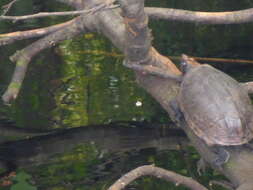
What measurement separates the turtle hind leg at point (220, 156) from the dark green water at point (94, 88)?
0.96m

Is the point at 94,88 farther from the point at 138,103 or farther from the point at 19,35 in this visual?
the point at 19,35

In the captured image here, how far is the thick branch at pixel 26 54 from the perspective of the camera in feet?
8.89

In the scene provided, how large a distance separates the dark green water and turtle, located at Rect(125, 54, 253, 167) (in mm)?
803

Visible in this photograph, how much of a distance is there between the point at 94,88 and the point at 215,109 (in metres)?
1.97

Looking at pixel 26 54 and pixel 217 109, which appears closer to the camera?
pixel 217 109

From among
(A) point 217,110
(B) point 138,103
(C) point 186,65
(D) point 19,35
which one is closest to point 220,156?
(A) point 217,110

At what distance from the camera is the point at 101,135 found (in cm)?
389

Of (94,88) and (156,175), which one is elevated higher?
(156,175)

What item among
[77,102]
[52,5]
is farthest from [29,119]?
[52,5]

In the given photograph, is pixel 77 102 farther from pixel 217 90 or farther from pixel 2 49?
pixel 217 90

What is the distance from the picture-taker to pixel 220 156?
242 cm

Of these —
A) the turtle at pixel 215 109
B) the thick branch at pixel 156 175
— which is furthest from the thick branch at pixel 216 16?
the thick branch at pixel 156 175

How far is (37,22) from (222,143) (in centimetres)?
361

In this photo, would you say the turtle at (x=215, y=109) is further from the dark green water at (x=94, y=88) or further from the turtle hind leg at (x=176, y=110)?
the dark green water at (x=94, y=88)
